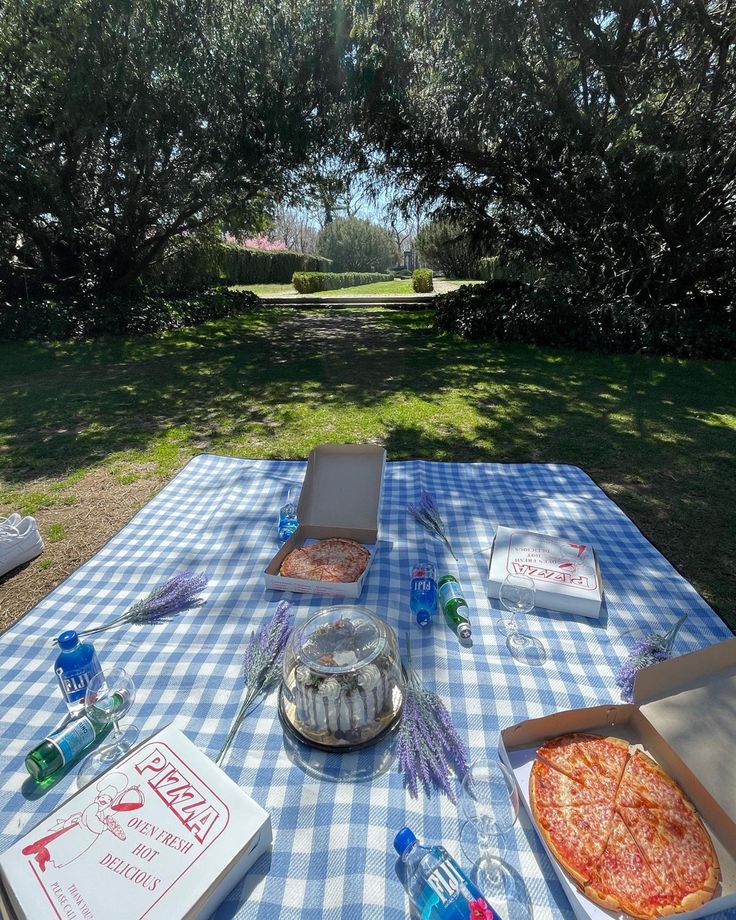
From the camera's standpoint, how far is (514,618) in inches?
69.9

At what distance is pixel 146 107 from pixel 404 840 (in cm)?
1204

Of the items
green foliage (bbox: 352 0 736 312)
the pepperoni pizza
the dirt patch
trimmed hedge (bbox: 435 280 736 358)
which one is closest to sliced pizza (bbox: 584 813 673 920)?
the pepperoni pizza

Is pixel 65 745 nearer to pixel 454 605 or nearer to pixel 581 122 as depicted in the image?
pixel 454 605

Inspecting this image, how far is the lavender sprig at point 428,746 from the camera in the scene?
125cm

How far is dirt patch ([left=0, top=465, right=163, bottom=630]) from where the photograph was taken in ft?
10.5

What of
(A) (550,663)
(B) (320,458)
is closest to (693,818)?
(A) (550,663)

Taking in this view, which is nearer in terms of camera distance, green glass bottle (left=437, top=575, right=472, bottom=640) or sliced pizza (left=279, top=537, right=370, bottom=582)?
green glass bottle (left=437, top=575, right=472, bottom=640)

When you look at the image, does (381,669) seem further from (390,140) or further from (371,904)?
(390,140)

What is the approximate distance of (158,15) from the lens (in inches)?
331

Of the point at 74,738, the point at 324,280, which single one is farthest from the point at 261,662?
the point at 324,280

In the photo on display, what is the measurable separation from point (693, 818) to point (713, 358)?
971 centimetres

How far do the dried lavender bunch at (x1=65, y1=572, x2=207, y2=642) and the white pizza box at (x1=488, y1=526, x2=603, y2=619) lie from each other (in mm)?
1134

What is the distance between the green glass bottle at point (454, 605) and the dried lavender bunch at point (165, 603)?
92cm

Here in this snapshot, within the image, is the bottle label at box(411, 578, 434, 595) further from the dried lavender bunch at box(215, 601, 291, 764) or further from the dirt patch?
the dirt patch
